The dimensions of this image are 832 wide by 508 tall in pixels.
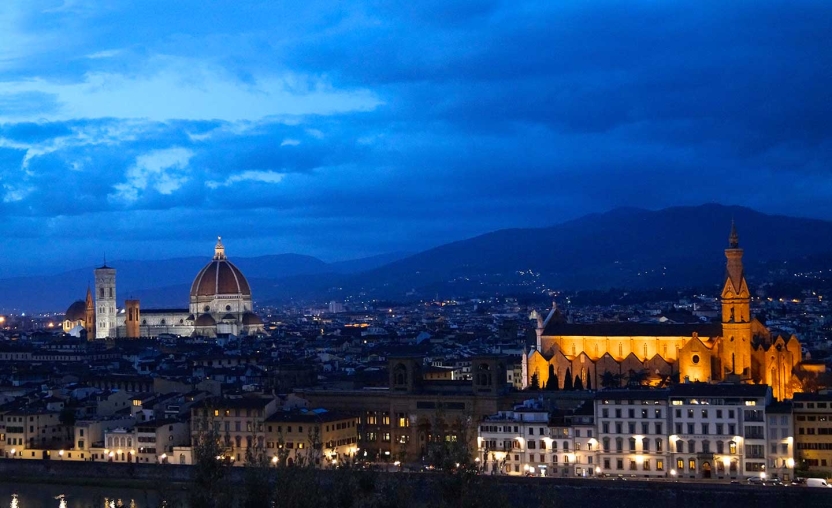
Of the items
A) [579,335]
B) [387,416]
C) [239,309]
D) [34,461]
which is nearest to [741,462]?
[387,416]

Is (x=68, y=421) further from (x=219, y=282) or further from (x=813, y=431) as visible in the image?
(x=219, y=282)

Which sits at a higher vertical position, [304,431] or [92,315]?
[92,315]

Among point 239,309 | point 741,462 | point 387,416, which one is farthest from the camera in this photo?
point 239,309

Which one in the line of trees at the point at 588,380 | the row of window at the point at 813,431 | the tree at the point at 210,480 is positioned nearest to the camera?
the tree at the point at 210,480

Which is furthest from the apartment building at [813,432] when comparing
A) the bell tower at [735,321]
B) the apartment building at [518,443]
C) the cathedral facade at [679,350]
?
the bell tower at [735,321]

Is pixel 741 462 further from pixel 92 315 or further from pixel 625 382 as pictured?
pixel 92 315

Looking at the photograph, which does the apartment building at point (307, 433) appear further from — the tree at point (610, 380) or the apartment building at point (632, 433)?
the tree at point (610, 380)
